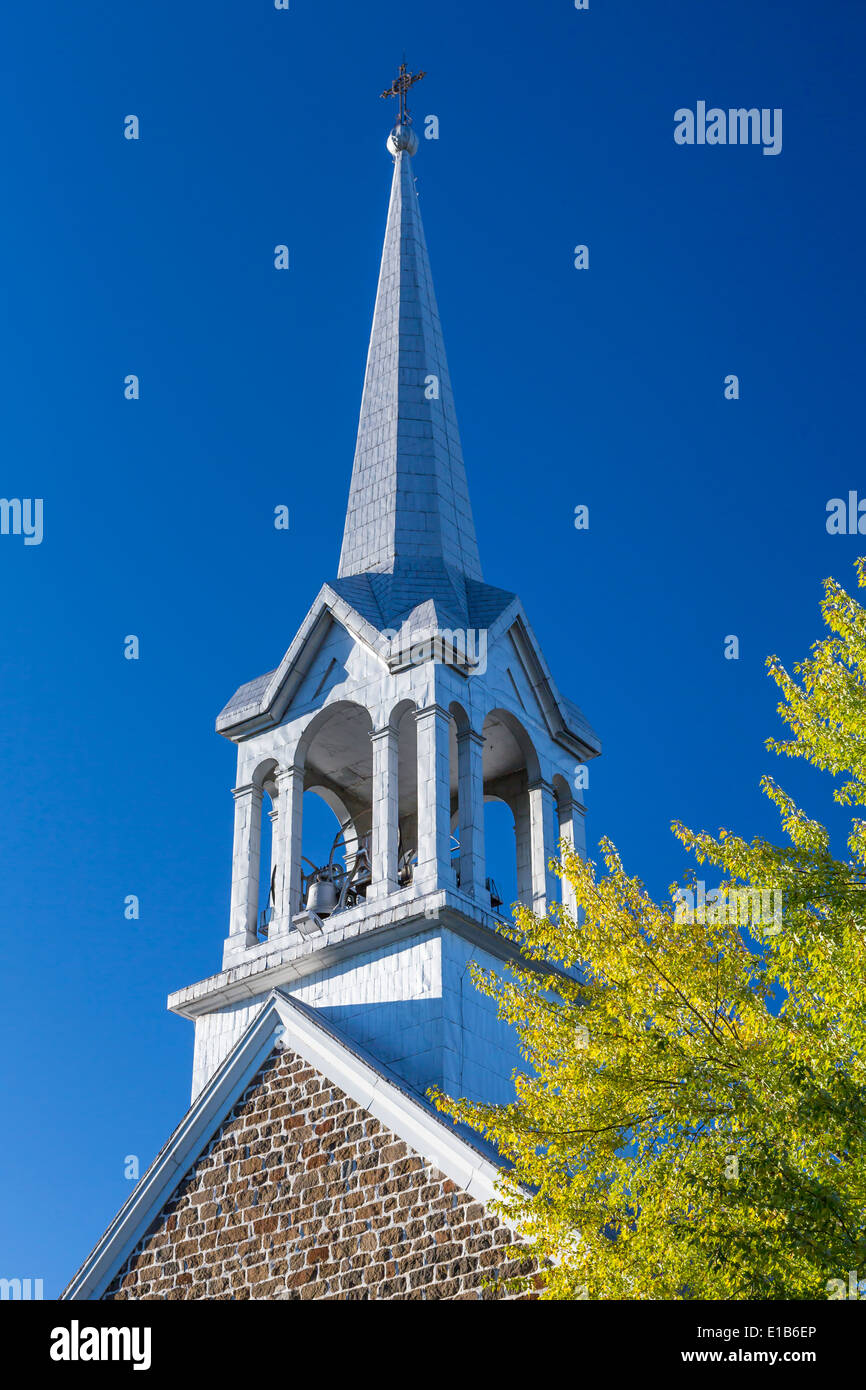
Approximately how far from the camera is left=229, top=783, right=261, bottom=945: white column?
24.4m

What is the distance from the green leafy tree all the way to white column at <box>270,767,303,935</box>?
918cm

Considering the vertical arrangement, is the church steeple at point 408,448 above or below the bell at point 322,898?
above

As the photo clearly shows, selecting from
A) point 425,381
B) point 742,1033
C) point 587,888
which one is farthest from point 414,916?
point 425,381

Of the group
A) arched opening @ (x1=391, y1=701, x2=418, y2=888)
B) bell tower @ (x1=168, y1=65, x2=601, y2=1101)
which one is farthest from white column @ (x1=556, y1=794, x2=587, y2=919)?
arched opening @ (x1=391, y1=701, x2=418, y2=888)

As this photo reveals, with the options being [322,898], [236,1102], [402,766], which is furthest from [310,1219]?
[402,766]

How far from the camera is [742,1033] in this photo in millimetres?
→ 13352

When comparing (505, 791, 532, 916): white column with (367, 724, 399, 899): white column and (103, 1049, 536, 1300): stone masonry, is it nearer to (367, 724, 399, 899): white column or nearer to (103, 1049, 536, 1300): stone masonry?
(367, 724, 399, 899): white column

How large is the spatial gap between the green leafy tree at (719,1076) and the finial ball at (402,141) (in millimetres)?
20216

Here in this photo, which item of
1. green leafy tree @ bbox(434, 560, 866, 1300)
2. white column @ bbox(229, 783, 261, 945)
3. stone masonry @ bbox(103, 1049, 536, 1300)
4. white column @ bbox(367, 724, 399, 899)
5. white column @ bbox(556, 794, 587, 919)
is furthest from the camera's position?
white column @ bbox(556, 794, 587, 919)

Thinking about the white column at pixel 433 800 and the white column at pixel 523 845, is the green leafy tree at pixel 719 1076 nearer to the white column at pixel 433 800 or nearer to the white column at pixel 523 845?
the white column at pixel 433 800

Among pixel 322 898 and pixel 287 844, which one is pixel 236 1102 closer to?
pixel 322 898

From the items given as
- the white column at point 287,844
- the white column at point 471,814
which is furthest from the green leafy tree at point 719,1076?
the white column at point 287,844

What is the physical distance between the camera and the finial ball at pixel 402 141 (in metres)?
32.3
